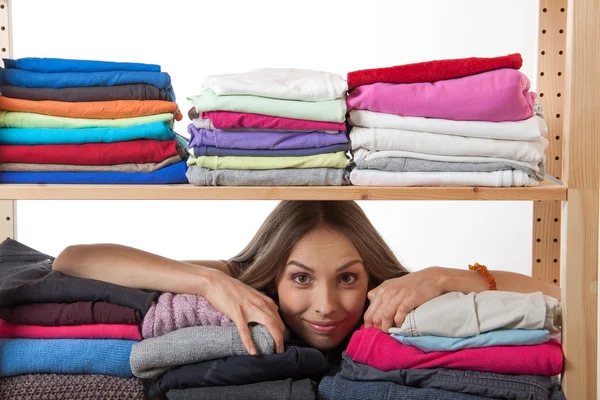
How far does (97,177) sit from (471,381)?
3.29 feet

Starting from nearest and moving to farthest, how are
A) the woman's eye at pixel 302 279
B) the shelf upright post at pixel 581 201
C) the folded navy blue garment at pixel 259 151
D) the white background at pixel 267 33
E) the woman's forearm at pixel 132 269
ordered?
the shelf upright post at pixel 581 201, the folded navy blue garment at pixel 259 151, the woman's forearm at pixel 132 269, the woman's eye at pixel 302 279, the white background at pixel 267 33

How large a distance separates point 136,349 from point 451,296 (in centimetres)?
75

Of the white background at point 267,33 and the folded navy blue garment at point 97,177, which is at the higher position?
the white background at point 267,33

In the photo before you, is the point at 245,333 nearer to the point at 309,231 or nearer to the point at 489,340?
the point at 309,231

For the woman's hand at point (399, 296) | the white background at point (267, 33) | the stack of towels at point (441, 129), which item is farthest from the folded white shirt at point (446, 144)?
the white background at point (267, 33)

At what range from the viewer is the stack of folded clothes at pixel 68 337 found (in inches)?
78.7

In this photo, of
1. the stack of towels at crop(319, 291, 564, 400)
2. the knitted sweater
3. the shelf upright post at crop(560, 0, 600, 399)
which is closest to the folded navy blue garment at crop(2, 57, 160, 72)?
the knitted sweater

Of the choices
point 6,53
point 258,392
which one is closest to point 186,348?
point 258,392

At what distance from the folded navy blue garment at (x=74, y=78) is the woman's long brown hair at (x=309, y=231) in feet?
1.65

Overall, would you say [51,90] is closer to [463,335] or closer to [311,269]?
[311,269]

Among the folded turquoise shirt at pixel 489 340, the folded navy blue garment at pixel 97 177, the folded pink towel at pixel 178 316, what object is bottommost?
the folded turquoise shirt at pixel 489 340

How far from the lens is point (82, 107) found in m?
2.09

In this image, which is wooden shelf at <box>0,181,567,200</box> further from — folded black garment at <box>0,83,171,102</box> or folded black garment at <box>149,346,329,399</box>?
folded black garment at <box>149,346,329,399</box>

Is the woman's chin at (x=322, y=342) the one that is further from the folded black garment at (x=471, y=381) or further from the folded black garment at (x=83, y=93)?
the folded black garment at (x=83, y=93)
